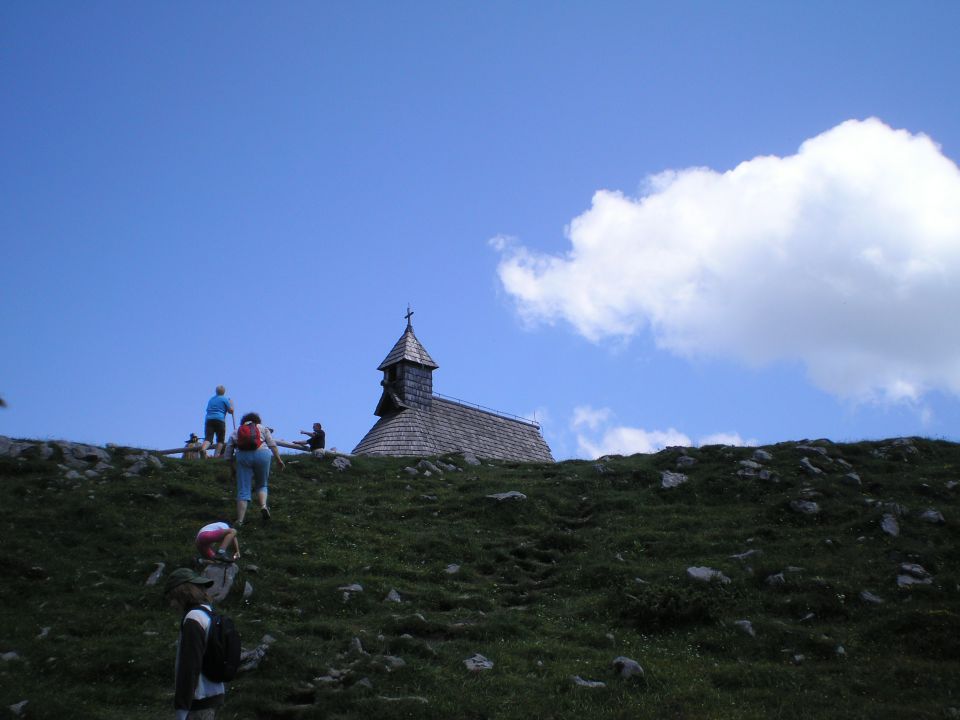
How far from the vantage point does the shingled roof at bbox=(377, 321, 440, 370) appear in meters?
55.8

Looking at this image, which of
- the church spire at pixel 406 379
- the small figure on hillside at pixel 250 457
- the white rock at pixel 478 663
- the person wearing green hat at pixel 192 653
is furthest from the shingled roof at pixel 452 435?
the person wearing green hat at pixel 192 653

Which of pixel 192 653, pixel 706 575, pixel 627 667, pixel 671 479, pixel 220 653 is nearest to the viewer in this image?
pixel 192 653

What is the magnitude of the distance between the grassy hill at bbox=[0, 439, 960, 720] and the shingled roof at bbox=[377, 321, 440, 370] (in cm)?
2447

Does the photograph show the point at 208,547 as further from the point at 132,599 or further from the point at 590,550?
the point at 590,550

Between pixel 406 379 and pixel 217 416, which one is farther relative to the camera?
pixel 406 379

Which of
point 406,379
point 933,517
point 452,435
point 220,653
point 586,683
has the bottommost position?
point 586,683

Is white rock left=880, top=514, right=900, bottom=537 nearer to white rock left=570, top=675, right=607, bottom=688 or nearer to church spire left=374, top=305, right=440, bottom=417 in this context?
white rock left=570, top=675, right=607, bottom=688

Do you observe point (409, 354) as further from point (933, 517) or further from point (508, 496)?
point (933, 517)

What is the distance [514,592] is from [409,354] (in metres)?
35.6

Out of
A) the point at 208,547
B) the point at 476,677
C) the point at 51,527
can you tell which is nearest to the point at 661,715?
the point at 476,677

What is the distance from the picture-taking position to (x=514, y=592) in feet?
70.1

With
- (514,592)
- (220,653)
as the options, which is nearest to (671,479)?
(514,592)

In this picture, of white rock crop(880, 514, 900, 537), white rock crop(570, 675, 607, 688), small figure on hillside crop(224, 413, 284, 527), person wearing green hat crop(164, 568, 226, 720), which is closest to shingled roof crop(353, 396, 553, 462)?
small figure on hillside crop(224, 413, 284, 527)

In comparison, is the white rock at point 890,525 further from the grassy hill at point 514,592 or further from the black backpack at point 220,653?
the black backpack at point 220,653
